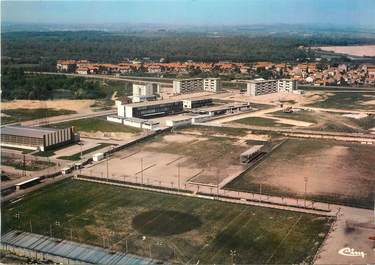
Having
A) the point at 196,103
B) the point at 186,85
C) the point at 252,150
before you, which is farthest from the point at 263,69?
the point at 252,150

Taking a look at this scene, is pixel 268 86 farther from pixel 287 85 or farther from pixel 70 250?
pixel 70 250

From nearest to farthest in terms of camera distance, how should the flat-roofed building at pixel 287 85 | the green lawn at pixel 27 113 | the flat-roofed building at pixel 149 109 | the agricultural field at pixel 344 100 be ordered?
the green lawn at pixel 27 113
the flat-roofed building at pixel 149 109
the agricultural field at pixel 344 100
the flat-roofed building at pixel 287 85

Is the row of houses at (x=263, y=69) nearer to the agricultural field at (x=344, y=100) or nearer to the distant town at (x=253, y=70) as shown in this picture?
the distant town at (x=253, y=70)

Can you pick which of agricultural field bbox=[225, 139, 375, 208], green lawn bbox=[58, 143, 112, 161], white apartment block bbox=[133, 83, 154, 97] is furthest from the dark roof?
white apartment block bbox=[133, 83, 154, 97]

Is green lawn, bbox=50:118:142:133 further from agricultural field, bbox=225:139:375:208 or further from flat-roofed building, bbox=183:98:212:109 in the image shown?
agricultural field, bbox=225:139:375:208

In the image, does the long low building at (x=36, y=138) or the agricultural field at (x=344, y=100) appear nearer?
the long low building at (x=36, y=138)

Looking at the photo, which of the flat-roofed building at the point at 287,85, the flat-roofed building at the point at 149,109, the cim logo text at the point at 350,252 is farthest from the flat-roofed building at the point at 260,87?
the cim logo text at the point at 350,252

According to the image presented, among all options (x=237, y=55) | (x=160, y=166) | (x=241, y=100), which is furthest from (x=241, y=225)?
(x=237, y=55)

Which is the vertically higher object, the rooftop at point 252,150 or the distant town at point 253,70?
the distant town at point 253,70
